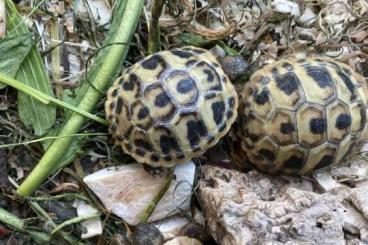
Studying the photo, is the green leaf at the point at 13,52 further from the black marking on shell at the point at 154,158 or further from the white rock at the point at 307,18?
the white rock at the point at 307,18

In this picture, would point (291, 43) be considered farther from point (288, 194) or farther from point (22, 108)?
point (22, 108)

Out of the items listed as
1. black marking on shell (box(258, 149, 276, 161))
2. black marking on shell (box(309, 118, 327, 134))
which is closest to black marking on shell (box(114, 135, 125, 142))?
black marking on shell (box(258, 149, 276, 161))

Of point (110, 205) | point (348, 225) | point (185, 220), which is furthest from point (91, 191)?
point (348, 225)

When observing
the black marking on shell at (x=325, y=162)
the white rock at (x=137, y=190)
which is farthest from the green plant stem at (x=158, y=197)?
the black marking on shell at (x=325, y=162)

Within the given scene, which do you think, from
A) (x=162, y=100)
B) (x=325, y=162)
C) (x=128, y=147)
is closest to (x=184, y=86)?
(x=162, y=100)

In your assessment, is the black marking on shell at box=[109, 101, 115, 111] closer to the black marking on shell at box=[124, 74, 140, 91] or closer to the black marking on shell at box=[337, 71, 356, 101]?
the black marking on shell at box=[124, 74, 140, 91]
